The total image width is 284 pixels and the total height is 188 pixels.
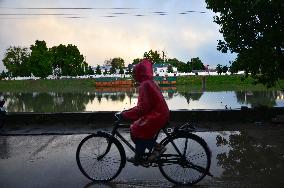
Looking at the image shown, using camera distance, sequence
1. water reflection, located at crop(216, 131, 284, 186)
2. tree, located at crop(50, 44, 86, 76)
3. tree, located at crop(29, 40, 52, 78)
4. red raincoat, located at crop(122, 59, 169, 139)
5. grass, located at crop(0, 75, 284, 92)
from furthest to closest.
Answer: tree, located at crop(50, 44, 86, 76), tree, located at crop(29, 40, 52, 78), grass, located at crop(0, 75, 284, 92), water reflection, located at crop(216, 131, 284, 186), red raincoat, located at crop(122, 59, 169, 139)

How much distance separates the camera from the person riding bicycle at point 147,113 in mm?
5441

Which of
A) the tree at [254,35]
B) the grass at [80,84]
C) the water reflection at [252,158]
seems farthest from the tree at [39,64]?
the water reflection at [252,158]

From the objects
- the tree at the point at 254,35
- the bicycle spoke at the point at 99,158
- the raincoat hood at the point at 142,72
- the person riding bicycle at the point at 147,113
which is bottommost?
the bicycle spoke at the point at 99,158

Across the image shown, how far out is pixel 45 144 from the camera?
905 cm

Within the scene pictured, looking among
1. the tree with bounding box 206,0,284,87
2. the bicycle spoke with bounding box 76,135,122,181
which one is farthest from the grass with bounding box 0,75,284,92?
the bicycle spoke with bounding box 76,135,122,181

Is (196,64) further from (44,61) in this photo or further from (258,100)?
(258,100)

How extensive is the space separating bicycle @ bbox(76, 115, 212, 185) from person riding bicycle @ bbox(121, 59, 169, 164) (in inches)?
6.2

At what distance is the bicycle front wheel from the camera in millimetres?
5859

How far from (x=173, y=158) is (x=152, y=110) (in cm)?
82

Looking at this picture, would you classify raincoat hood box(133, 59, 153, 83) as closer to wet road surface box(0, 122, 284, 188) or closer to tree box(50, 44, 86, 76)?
wet road surface box(0, 122, 284, 188)

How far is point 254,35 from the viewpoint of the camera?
1120 centimetres

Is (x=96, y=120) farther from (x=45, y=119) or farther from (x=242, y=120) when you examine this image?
(x=242, y=120)

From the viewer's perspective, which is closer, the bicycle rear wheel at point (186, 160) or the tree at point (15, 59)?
the bicycle rear wheel at point (186, 160)

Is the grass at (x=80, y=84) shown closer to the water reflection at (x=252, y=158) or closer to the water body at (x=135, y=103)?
the water body at (x=135, y=103)
